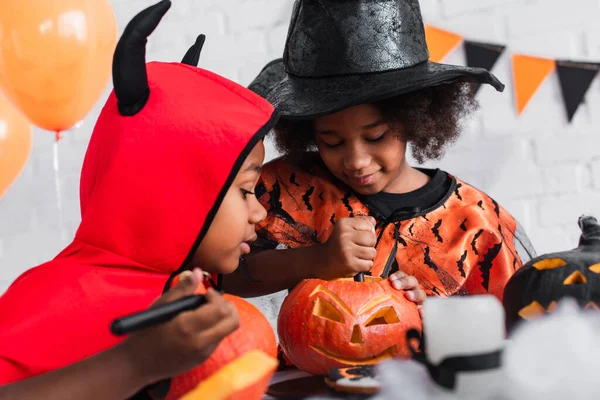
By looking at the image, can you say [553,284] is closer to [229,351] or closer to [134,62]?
[229,351]

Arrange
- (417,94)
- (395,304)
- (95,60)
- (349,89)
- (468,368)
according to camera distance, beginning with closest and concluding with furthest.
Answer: (468,368) < (395,304) < (349,89) < (417,94) < (95,60)

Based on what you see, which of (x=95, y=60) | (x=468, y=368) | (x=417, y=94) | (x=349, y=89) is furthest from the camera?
(x=95, y=60)

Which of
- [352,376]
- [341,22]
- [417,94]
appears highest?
[341,22]

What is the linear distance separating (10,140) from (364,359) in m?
1.22

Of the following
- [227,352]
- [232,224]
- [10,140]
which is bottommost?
[227,352]

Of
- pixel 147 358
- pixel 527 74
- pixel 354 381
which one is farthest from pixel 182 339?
pixel 527 74

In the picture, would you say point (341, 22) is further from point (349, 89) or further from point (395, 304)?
point (395, 304)

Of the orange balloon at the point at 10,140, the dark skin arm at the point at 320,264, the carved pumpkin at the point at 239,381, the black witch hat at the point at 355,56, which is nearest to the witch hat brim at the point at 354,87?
the black witch hat at the point at 355,56

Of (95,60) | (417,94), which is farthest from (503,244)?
(95,60)

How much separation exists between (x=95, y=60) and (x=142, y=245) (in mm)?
901

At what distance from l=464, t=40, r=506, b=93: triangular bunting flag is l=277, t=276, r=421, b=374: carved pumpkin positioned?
109 centimetres

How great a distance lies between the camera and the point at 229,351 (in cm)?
69

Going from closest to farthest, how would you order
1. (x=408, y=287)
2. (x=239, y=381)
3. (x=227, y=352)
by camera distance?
(x=239, y=381), (x=227, y=352), (x=408, y=287)

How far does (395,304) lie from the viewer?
0.87 m
